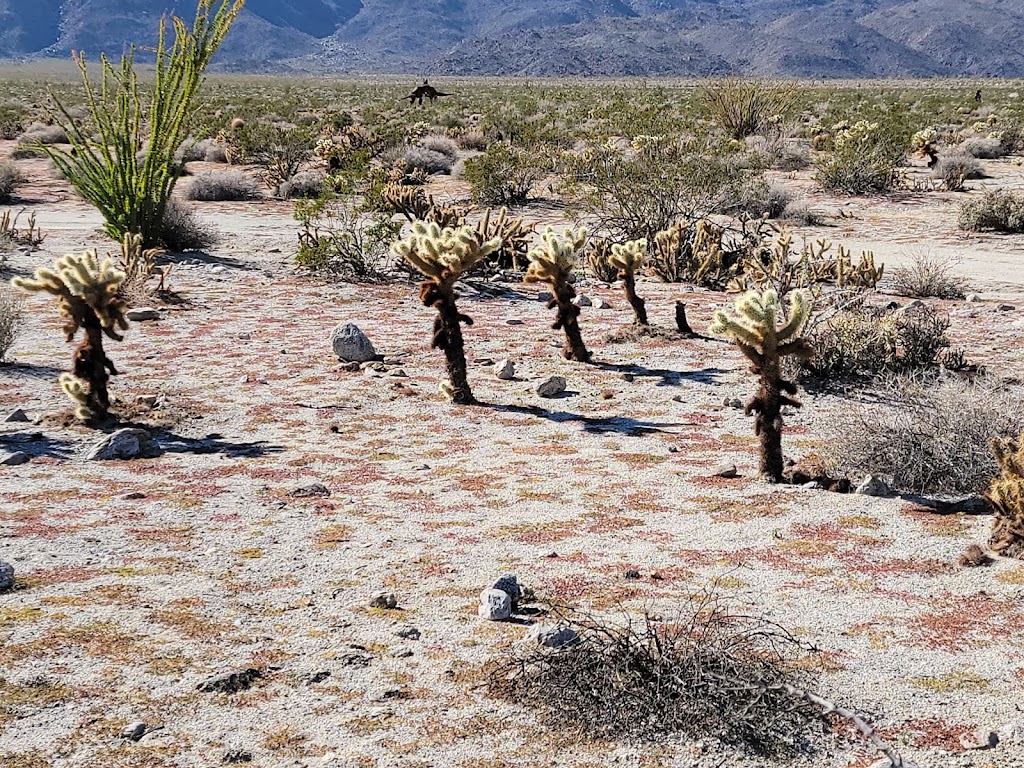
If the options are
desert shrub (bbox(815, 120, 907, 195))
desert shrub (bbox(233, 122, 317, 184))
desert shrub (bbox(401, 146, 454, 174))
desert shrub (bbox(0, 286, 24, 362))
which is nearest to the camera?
desert shrub (bbox(0, 286, 24, 362))

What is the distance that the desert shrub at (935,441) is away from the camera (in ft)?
18.8

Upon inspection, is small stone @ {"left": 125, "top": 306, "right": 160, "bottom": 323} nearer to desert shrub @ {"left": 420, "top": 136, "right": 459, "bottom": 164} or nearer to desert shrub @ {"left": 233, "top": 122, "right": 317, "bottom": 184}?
desert shrub @ {"left": 233, "top": 122, "right": 317, "bottom": 184}

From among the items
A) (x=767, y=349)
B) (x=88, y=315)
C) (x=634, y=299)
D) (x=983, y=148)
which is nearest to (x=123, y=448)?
(x=88, y=315)

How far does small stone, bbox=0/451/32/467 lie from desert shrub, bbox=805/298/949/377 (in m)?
5.86

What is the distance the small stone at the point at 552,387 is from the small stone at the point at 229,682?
4676 mm

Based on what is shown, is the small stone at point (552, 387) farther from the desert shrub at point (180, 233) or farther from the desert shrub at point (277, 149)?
the desert shrub at point (277, 149)

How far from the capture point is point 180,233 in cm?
1452

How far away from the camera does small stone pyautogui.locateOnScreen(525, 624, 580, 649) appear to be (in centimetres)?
381

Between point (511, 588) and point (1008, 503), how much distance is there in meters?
2.46

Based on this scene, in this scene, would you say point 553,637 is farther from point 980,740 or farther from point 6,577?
point 6,577

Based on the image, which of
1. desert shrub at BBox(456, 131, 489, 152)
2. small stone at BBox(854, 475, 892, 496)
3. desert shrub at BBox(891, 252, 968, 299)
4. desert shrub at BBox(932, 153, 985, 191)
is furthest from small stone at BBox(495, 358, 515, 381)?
desert shrub at BBox(456, 131, 489, 152)

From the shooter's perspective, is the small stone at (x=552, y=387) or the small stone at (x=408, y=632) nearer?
the small stone at (x=408, y=632)

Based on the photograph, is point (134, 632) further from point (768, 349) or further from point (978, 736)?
point (768, 349)

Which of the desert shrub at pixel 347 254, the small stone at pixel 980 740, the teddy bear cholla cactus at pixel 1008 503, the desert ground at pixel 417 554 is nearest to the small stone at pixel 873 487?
the desert ground at pixel 417 554
